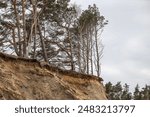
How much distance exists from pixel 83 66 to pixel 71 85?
2100 centimetres

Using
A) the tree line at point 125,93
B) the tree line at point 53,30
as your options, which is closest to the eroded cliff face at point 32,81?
the tree line at point 53,30

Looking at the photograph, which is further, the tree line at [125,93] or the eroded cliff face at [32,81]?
the tree line at [125,93]

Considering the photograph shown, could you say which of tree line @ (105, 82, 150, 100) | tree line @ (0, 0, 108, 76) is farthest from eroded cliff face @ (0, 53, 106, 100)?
tree line @ (105, 82, 150, 100)

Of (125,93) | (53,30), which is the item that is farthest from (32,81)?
(125,93)

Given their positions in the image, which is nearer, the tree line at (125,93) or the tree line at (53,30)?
the tree line at (53,30)

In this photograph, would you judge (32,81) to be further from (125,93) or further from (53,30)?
(125,93)

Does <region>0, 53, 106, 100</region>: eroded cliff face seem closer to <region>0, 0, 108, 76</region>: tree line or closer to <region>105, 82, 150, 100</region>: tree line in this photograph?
<region>0, 0, 108, 76</region>: tree line

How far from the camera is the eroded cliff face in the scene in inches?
612

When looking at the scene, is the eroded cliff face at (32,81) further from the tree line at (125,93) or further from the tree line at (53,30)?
the tree line at (125,93)

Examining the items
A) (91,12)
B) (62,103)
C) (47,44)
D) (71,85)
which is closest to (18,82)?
(71,85)

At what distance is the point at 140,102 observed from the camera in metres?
8.66

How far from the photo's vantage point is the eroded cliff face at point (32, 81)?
15547 millimetres

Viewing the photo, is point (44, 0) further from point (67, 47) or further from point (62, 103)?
point (62, 103)

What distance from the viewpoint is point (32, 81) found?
16781mm
